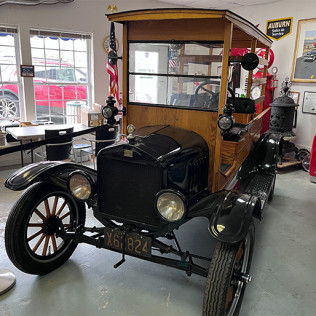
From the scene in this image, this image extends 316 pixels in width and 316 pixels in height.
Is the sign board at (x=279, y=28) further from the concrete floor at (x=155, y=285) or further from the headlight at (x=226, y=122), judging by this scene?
the headlight at (x=226, y=122)

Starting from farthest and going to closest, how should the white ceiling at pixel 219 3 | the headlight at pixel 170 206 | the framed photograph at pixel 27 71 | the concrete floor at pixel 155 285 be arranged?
the white ceiling at pixel 219 3
the framed photograph at pixel 27 71
the concrete floor at pixel 155 285
the headlight at pixel 170 206

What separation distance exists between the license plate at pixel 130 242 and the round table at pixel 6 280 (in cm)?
87

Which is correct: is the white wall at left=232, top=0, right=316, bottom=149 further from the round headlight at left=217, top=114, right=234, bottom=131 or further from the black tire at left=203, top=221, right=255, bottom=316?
the black tire at left=203, top=221, right=255, bottom=316

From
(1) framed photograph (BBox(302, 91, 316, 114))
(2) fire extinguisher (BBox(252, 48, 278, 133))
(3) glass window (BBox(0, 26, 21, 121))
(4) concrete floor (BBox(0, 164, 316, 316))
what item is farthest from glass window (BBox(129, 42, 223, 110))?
(1) framed photograph (BBox(302, 91, 316, 114))

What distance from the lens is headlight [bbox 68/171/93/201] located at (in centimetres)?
247

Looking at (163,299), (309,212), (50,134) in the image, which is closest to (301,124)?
(309,212)

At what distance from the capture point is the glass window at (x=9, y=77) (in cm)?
557

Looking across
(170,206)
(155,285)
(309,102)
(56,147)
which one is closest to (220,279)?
(170,206)

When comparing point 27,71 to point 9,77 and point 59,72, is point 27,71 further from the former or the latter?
point 59,72

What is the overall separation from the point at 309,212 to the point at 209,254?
185 centimetres

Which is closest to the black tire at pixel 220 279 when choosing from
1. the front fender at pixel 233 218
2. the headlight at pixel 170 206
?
the front fender at pixel 233 218

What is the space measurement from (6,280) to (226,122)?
210 centimetres

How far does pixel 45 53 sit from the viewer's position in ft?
19.9

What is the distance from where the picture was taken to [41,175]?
Answer: 2.58m
